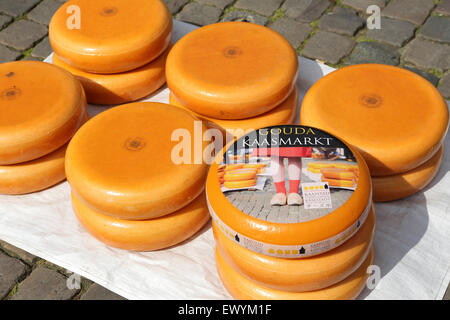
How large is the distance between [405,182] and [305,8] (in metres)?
1.70

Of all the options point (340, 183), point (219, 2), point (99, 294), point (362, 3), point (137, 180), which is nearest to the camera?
point (340, 183)

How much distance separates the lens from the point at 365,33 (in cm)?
350

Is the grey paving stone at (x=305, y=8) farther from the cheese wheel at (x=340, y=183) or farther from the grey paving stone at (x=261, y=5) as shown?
the cheese wheel at (x=340, y=183)

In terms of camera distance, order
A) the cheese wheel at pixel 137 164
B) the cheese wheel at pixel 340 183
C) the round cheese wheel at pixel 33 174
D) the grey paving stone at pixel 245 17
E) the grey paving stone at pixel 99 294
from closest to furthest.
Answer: the cheese wheel at pixel 340 183 → the cheese wheel at pixel 137 164 → the grey paving stone at pixel 99 294 → the round cheese wheel at pixel 33 174 → the grey paving stone at pixel 245 17

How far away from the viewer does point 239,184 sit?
6.73ft

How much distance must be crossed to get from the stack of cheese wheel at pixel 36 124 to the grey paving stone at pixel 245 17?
53.8 inches

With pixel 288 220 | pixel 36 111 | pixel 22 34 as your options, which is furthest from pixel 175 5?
pixel 288 220

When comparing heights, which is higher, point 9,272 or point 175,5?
point 175,5

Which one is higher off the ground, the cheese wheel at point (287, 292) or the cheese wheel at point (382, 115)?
the cheese wheel at point (382, 115)

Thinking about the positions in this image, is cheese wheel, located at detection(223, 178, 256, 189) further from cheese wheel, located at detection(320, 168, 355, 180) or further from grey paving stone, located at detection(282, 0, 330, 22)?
grey paving stone, located at detection(282, 0, 330, 22)

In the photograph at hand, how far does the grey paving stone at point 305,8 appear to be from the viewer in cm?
365

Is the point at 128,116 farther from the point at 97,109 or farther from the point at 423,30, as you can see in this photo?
the point at 423,30

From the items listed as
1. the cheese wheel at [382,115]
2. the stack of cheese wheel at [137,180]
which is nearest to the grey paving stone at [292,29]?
the cheese wheel at [382,115]

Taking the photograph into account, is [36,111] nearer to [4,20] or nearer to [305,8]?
[4,20]
